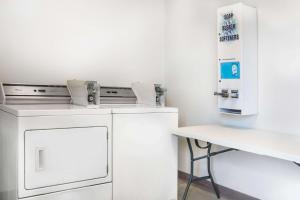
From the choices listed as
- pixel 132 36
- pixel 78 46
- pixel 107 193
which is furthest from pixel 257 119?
pixel 78 46

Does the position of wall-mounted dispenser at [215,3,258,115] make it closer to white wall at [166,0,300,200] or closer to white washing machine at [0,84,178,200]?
white wall at [166,0,300,200]

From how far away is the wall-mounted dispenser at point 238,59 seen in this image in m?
2.73

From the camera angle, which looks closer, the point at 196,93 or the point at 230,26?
the point at 230,26

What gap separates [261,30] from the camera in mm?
2826

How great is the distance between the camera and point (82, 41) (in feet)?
11.5

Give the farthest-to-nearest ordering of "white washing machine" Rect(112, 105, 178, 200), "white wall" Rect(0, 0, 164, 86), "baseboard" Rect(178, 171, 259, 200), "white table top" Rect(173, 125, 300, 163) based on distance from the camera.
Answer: "white wall" Rect(0, 0, 164, 86) < "baseboard" Rect(178, 171, 259, 200) < "white washing machine" Rect(112, 105, 178, 200) < "white table top" Rect(173, 125, 300, 163)

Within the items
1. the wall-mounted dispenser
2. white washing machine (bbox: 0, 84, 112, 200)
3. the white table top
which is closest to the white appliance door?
white washing machine (bbox: 0, 84, 112, 200)

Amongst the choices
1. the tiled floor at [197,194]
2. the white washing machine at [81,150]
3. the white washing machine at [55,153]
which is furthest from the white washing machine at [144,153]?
the tiled floor at [197,194]

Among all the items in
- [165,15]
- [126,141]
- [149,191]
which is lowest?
[149,191]

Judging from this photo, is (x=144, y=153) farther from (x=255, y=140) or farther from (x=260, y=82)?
(x=260, y=82)

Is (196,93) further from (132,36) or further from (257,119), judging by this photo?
(132,36)

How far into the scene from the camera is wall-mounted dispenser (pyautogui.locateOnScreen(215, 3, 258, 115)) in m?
2.73

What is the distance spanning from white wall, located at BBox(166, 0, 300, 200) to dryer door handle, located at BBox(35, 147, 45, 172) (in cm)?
199

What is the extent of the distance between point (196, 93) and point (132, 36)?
3.92 feet
